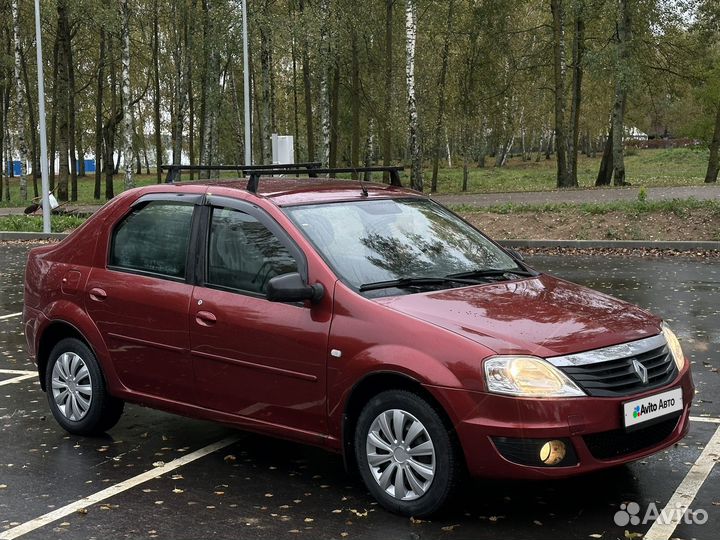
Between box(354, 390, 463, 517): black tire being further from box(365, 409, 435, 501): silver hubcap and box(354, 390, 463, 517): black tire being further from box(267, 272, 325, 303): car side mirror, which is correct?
box(267, 272, 325, 303): car side mirror

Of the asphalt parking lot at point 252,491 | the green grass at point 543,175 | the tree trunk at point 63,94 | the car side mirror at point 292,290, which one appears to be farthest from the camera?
the green grass at point 543,175

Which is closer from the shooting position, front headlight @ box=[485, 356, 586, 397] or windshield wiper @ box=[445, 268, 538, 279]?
front headlight @ box=[485, 356, 586, 397]

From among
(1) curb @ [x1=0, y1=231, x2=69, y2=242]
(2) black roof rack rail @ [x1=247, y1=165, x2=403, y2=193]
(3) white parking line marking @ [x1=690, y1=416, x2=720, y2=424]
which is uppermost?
(2) black roof rack rail @ [x1=247, y1=165, x2=403, y2=193]

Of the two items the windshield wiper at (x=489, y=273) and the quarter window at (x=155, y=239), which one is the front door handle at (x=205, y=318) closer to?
the quarter window at (x=155, y=239)

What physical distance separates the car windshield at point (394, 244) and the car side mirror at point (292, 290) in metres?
0.18

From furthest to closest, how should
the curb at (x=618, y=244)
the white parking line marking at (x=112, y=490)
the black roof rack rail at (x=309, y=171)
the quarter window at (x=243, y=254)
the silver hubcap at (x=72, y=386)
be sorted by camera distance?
the curb at (x=618, y=244) < the silver hubcap at (x=72, y=386) < the black roof rack rail at (x=309, y=171) < the quarter window at (x=243, y=254) < the white parking line marking at (x=112, y=490)

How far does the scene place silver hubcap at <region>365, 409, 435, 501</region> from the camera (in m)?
4.75

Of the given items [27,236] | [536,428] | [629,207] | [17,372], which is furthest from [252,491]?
[27,236]

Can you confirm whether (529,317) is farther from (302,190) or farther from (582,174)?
(582,174)

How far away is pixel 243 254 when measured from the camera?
5.68 m

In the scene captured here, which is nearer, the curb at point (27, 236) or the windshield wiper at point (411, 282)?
the windshield wiper at point (411, 282)

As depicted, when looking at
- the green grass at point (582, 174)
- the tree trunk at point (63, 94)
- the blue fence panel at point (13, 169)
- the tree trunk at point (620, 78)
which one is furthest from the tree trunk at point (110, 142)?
the tree trunk at point (620, 78)

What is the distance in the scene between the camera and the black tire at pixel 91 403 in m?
6.39

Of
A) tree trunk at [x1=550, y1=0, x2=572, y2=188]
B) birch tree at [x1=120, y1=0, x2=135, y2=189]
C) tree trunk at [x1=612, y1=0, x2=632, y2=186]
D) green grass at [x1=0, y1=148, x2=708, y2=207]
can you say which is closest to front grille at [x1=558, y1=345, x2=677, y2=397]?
tree trunk at [x1=612, y1=0, x2=632, y2=186]
